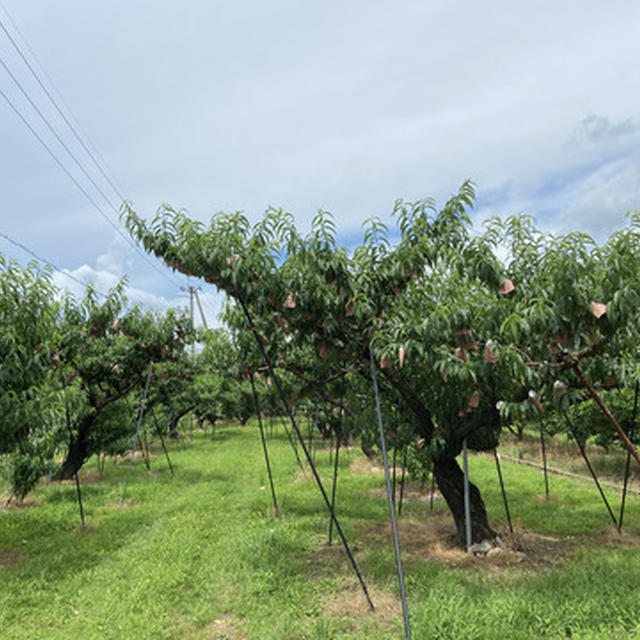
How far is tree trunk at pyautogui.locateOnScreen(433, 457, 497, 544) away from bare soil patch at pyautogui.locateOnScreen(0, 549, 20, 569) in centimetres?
738

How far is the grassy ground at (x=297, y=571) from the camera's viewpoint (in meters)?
5.21

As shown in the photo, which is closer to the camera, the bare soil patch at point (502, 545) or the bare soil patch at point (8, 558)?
the bare soil patch at point (502, 545)

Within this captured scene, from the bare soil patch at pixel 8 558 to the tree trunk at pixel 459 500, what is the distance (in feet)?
24.2

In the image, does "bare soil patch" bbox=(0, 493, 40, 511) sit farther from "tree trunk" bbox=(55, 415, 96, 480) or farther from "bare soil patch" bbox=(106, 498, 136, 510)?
"tree trunk" bbox=(55, 415, 96, 480)

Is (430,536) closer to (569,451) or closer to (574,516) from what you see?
(574,516)

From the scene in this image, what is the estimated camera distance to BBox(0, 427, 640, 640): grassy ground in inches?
205

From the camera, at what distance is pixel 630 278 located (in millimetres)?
4836

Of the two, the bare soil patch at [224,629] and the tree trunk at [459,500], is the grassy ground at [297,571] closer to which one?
the bare soil patch at [224,629]

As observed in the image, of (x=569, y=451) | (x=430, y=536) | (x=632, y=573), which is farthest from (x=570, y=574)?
(x=569, y=451)

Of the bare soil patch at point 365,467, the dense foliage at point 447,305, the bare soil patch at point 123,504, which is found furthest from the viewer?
Answer: the bare soil patch at point 365,467

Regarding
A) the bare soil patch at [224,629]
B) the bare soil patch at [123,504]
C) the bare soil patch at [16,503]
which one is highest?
the bare soil patch at [16,503]

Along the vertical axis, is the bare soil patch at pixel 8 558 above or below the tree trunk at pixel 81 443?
below

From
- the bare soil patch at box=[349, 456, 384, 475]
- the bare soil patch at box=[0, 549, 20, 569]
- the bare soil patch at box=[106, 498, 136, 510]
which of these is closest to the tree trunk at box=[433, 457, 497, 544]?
the bare soil patch at box=[0, 549, 20, 569]

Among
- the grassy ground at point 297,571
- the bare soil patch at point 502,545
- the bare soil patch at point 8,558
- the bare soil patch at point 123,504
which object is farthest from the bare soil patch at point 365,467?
the bare soil patch at point 8,558
